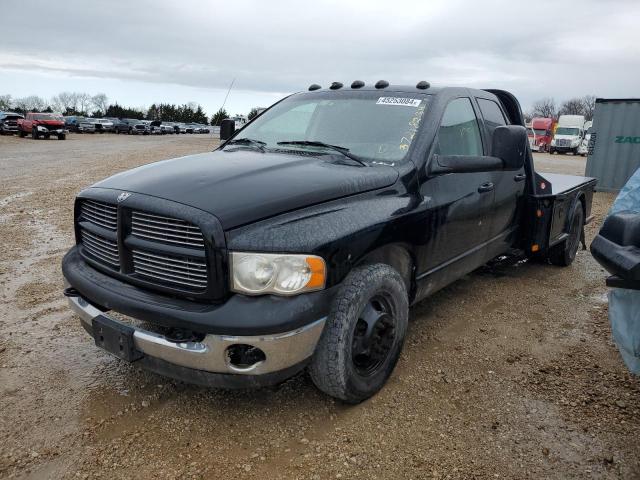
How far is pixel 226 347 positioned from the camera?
92.0 inches

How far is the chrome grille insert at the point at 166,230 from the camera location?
7.94 feet

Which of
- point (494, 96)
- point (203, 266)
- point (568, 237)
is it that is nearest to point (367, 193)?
point (203, 266)

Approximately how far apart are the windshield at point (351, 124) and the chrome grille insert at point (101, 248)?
4.43ft

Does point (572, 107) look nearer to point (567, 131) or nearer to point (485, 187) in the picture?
point (567, 131)

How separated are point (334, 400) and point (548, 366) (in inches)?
61.8

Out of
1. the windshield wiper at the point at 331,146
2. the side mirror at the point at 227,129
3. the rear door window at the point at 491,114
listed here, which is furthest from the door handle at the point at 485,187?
the side mirror at the point at 227,129

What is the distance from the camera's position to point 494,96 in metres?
4.65

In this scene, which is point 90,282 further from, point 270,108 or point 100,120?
point 100,120

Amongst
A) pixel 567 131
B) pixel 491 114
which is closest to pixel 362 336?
pixel 491 114

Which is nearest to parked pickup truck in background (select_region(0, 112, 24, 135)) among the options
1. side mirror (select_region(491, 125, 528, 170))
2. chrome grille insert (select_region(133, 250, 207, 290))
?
chrome grille insert (select_region(133, 250, 207, 290))

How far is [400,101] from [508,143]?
807 millimetres

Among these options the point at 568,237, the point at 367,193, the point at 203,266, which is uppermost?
the point at 367,193

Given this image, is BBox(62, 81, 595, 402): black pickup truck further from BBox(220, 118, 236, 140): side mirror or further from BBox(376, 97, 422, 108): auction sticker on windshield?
BBox(220, 118, 236, 140): side mirror

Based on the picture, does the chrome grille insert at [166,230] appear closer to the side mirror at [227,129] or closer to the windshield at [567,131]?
the side mirror at [227,129]
